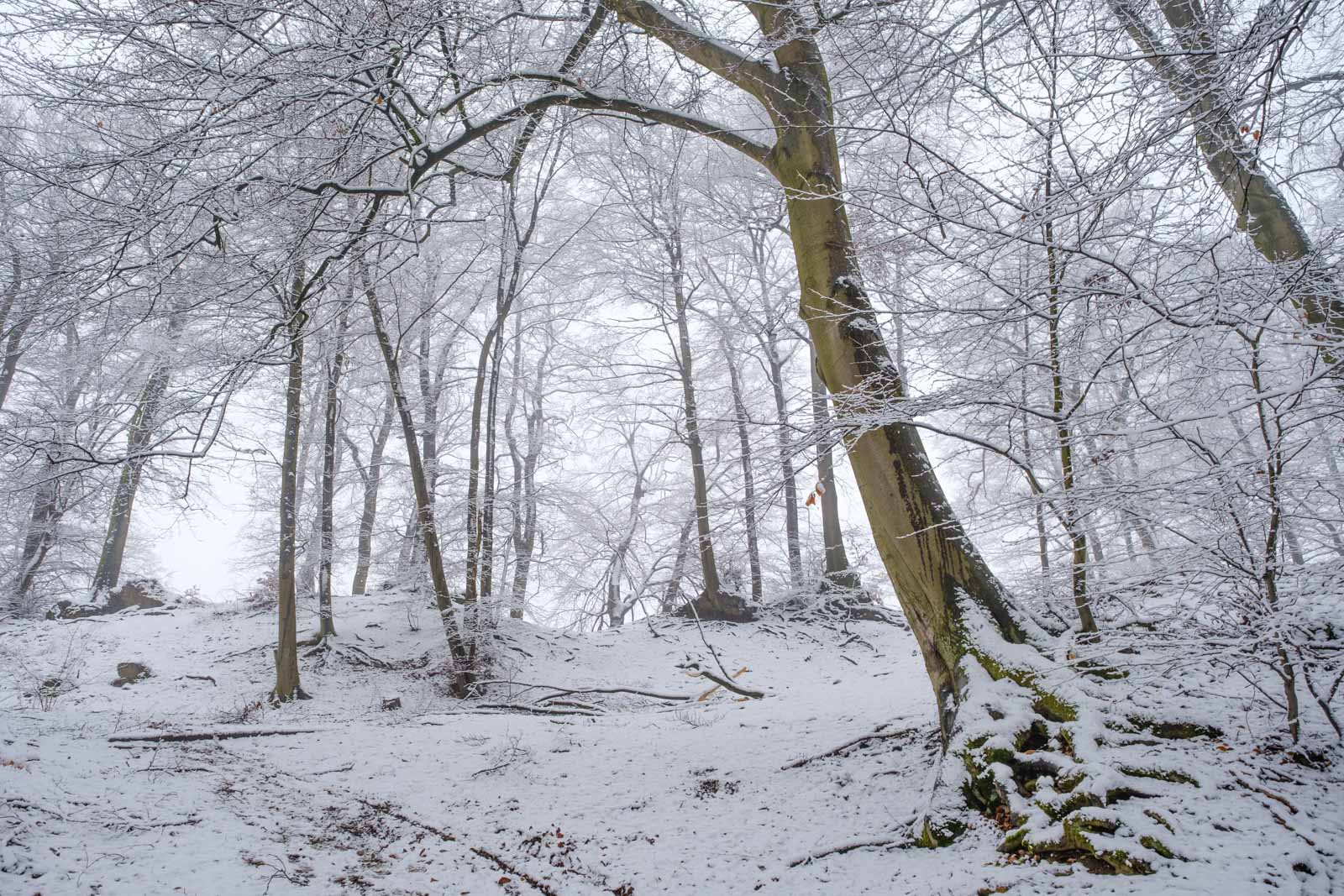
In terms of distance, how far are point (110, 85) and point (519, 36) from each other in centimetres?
268

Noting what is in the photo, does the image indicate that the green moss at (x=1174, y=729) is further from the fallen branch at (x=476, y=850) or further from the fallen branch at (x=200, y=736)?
the fallen branch at (x=200, y=736)

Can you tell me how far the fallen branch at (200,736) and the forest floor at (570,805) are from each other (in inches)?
2.0

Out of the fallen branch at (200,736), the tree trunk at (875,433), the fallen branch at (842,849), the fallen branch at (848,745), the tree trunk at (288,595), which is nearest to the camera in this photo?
the fallen branch at (842,849)

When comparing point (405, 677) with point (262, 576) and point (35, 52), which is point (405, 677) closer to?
point (262, 576)

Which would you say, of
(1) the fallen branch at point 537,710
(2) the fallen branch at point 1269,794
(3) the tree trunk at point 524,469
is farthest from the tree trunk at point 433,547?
(2) the fallen branch at point 1269,794

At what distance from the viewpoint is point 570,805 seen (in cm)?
423

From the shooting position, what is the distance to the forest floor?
254 cm

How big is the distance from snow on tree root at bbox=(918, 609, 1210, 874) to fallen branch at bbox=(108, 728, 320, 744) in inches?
214

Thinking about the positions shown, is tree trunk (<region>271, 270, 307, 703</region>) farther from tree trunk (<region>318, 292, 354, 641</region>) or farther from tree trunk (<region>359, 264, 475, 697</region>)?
tree trunk (<region>359, 264, 475, 697</region>)

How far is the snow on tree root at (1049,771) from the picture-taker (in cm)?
256

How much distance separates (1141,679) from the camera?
2.96 meters

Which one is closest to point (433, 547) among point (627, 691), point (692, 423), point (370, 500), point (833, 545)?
point (627, 691)

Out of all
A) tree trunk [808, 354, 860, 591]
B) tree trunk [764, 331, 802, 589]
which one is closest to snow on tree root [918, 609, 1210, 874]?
tree trunk [764, 331, 802, 589]

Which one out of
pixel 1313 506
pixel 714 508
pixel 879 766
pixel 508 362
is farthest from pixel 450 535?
pixel 1313 506
